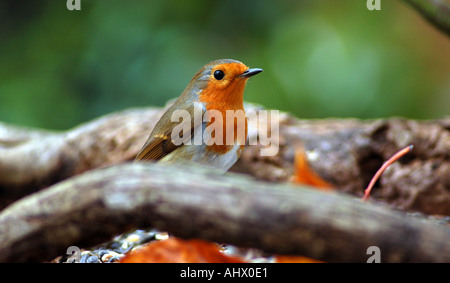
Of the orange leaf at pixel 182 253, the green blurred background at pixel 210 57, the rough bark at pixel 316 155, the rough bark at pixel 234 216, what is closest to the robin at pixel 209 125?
the rough bark at pixel 316 155

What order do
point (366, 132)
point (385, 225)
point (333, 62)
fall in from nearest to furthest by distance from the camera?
point (385, 225) → point (366, 132) → point (333, 62)

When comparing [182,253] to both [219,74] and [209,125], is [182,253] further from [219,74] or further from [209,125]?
Answer: [219,74]

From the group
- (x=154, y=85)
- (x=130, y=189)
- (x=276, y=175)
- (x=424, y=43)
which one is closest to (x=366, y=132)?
(x=276, y=175)

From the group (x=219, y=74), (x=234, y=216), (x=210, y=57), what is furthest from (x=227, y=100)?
(x=210, y=57)

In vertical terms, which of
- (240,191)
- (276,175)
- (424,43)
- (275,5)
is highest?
(275,5)

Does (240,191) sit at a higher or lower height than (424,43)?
lower

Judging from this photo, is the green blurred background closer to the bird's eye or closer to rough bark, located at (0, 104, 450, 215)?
rough bark, located at (0, 104, 450, 215)

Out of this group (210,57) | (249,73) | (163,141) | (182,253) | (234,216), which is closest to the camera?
(234,216)
